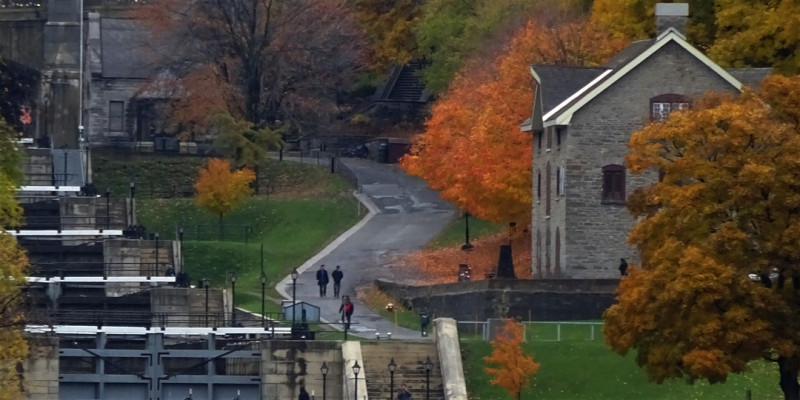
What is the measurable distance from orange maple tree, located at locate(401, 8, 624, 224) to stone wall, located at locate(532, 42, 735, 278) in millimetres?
5867

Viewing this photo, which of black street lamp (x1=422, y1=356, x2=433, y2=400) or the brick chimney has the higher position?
the brick chimney

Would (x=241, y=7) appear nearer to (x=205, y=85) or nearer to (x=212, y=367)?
(x=205, y=85)

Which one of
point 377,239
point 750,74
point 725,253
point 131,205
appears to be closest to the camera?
point 725,253

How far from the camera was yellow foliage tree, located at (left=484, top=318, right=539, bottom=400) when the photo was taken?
218ft

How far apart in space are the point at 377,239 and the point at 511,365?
2638 cm

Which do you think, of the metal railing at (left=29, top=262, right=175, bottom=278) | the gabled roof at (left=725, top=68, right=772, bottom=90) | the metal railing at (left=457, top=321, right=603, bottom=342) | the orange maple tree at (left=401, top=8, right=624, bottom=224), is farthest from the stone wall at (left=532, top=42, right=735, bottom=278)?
the metal railing at (left=29, top=262, right=175, bottom=278)

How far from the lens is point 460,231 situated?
9319 centimetres

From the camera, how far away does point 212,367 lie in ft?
239

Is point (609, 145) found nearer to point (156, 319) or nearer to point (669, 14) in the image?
point (669, 14)

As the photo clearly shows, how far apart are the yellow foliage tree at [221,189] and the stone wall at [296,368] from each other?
22.1 metres

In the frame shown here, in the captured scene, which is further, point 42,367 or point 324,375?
point 42,367

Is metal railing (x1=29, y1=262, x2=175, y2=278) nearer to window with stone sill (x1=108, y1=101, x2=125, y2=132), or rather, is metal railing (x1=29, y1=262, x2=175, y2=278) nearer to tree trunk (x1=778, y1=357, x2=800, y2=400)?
tree trunk (x1=778, y1=357, x2=800, y2=400)

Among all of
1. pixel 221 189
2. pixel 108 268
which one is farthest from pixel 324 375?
pixel 221 189

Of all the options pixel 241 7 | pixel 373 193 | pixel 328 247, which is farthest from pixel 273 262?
pixel 241 7
